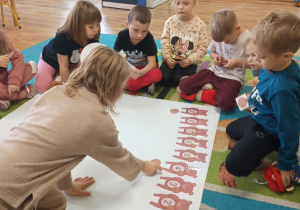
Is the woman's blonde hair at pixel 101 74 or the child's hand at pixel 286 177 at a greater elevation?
the woman's blonde hair at pixel 101 74

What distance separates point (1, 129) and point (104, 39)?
4.63 ft

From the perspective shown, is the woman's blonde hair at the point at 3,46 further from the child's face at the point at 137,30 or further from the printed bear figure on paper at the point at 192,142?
Result: the printed bear figure on paper at the point at 192,142

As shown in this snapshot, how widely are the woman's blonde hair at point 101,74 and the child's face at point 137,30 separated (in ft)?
2.27

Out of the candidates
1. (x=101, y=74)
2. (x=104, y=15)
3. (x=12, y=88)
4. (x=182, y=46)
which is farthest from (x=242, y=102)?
(x=104, y=15)

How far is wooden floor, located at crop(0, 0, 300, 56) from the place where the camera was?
263 cm

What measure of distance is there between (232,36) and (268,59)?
0.51 m

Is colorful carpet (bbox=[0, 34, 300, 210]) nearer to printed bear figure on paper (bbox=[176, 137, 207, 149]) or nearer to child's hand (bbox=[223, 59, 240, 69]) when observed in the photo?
printed bear figure on paper (bbox=[176, 137, 207, 149])

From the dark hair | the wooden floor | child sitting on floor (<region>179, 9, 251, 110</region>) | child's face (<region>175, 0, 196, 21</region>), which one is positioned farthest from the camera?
the wooden floor

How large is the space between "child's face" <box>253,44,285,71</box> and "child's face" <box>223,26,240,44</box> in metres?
0.45

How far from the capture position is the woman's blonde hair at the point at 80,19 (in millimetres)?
1409

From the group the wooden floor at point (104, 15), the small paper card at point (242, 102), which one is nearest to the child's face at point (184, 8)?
the small paper card at point (242, 102)

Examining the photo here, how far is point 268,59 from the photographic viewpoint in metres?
0.92

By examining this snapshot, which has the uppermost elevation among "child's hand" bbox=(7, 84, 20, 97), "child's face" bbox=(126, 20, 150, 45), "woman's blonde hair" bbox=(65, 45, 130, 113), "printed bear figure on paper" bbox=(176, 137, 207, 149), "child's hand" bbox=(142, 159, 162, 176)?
"woman's blonde hair" bbox=(65, 45, 130, 113)

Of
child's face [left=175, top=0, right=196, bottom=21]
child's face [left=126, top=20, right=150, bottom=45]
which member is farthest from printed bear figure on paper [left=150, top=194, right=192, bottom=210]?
child's face [left=175, top=0, right=196, bottom=21]
